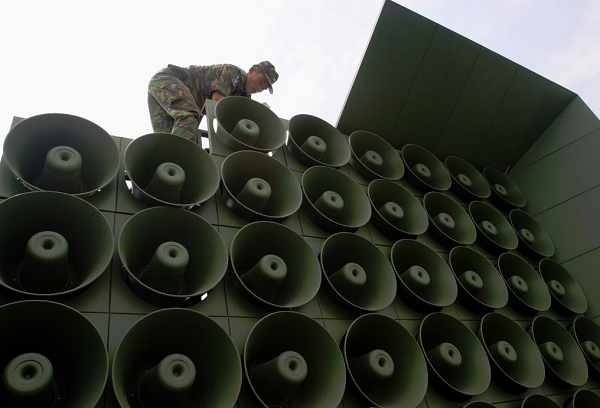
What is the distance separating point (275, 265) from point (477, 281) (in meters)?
2.49

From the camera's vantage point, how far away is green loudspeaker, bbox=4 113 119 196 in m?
3.44

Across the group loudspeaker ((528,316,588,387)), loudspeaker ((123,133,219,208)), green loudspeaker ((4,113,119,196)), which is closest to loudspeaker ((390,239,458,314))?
loudspeaker ((528,316,588,387))

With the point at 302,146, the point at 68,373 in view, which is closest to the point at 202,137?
the point at 302,146

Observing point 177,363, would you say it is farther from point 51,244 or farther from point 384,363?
point 384,363

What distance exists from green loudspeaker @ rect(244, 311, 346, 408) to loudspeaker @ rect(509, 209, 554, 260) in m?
3.84

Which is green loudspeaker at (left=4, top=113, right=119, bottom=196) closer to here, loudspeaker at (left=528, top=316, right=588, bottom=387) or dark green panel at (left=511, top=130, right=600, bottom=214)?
loudspeaker at (left=528, top=316, right=588, bottom=387)

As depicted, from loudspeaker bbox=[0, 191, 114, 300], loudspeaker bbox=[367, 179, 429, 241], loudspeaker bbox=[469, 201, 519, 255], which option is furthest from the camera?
loudspeaker bbox=[469, 201, 519, 255]

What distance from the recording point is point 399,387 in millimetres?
4004

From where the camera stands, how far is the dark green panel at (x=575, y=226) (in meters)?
6.38

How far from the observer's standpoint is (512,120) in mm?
7234

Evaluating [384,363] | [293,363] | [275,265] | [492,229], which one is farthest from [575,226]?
[293,363]

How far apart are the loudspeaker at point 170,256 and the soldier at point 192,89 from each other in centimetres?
117

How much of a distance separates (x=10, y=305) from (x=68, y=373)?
60cm

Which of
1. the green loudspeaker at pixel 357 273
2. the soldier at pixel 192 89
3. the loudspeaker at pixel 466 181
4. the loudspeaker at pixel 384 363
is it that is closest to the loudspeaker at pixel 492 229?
the loudspeaker at pixel 466 181
